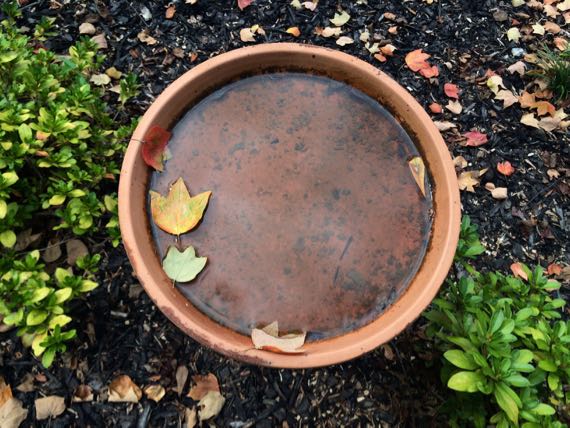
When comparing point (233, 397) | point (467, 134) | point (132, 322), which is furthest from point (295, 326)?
point (467, 134)

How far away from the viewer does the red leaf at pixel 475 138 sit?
98.0 inches

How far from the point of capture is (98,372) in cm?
179

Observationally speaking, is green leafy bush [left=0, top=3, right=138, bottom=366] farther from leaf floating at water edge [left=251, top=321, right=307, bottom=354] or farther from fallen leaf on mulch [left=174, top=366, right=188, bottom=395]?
leaf floating at water edge [left=251, top=321, right=307, bottom=354]

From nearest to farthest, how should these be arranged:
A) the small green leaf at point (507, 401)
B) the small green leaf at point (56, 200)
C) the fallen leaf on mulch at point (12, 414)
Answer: the small green leaf at point (507, 401)
the small green leaf at point (56, 200)
the fallen leaf on mulch at point (12, 414)

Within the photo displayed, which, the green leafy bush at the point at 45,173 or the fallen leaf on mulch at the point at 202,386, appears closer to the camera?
the green leafy bush at the point at 45,173

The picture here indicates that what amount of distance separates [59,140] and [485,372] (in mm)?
1494

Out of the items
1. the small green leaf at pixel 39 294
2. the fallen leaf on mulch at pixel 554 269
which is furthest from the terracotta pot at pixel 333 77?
the fallen leaf on mulch at pixel 554 269

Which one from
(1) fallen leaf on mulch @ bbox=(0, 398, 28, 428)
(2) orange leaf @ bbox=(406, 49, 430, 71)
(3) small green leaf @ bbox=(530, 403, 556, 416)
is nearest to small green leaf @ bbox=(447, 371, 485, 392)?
(3) small green leaf @ bbox=(530, 403, 556, 416)

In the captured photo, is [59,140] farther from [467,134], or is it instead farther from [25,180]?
[467,134]

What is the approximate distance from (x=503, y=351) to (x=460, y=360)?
12cm

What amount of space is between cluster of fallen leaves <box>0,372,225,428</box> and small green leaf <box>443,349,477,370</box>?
89 cm

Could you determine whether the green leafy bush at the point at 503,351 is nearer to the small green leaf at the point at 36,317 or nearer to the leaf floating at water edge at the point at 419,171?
the leaf floating at water edge at the point at 419,171

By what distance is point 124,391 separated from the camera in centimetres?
178

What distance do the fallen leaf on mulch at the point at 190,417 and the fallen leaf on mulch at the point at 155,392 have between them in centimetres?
11
